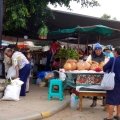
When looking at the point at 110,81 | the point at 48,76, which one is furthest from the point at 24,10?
the point at 110,81

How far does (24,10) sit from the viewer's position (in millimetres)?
8242

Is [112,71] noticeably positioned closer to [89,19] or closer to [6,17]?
[6,17]

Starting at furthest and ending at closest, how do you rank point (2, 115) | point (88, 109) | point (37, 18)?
point (37, 18) < point (88, 109) < point (2, 115)

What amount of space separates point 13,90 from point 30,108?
1011 mm

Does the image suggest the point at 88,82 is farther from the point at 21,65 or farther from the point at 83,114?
the point at 21,65

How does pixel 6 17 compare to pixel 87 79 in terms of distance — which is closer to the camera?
pixel 87 79

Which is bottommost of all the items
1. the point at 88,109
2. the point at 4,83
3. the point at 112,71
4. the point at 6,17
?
the point at 88,109

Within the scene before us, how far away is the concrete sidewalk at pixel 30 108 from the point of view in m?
5.33

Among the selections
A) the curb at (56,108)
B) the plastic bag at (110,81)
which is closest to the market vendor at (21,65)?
the curb at (56,108)

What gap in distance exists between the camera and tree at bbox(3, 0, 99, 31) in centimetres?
818

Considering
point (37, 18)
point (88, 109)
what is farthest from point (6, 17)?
point (88, 109)

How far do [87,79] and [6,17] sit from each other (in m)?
3.98

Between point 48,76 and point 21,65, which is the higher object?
point 21,65

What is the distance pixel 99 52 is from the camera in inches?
263
